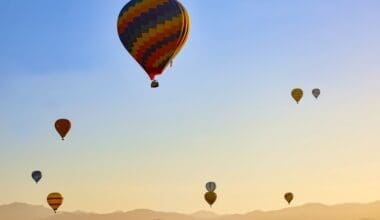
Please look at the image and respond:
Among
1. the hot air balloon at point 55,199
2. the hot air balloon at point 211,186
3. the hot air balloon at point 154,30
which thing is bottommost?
the hot air balloon at point 154,30

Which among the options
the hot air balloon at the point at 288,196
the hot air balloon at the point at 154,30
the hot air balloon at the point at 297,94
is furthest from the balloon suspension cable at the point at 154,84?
the hot air balloon at the point at 288,196

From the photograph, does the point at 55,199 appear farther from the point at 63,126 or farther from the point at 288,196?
the point at 288,196

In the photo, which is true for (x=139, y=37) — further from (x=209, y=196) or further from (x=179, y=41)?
(x=209, y=196)

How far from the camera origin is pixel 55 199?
114 m

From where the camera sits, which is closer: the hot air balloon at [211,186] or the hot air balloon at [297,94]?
the hot air balloon at [297,94]

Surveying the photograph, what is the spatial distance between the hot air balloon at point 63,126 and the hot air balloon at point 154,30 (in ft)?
81.3

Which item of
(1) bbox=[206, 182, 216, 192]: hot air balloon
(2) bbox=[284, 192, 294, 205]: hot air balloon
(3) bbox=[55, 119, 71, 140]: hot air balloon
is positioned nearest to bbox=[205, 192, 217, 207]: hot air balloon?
(1) bbox=[206, 182, 216, 192]: hot air balloon

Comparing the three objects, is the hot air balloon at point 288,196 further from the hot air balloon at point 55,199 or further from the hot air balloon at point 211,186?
the hot air balloon at point 55,199

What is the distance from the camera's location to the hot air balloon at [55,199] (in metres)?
113

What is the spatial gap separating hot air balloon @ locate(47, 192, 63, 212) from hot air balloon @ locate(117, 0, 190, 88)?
143 ft

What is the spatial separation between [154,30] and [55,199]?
47.0 meters

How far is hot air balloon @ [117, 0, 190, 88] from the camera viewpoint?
243ft

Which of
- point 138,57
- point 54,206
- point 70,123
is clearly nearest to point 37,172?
point 54,206

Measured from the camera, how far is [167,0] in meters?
74.6
